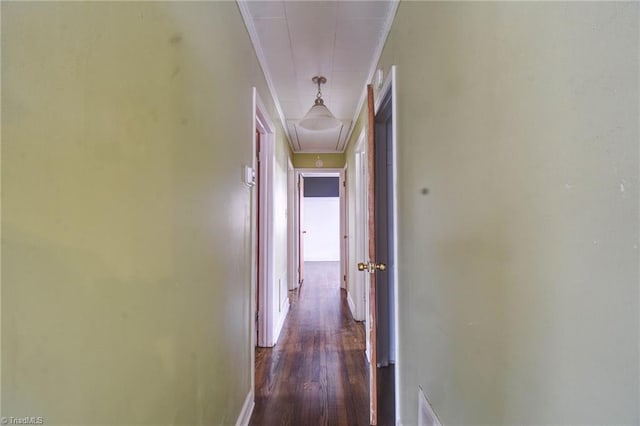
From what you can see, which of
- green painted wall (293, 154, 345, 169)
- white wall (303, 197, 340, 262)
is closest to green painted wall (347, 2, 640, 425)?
green painted wall (293, 154, 345, 169)

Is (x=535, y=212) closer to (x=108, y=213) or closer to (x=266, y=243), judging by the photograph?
(x=108, y=213)

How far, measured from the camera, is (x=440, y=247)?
1.12 metres

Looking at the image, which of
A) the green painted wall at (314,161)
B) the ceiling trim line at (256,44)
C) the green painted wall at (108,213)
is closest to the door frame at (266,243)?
the ceiling trim line at (256,44)

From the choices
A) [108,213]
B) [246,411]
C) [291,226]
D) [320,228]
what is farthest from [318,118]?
[320,228]

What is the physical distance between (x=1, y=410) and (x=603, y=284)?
0.99 metres

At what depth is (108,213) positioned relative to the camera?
67 cm

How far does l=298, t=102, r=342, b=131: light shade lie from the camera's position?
2559mm

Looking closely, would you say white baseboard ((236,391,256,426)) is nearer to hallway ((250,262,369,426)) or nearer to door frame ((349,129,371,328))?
hallway ((250,262,369,426))

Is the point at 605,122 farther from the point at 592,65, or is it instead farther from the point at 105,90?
the point at 105,90

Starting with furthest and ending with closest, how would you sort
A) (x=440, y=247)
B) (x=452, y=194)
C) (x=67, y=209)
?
1. (x=440, y=247)
2. (x=452, y=194)
3. (x=67, y=209)

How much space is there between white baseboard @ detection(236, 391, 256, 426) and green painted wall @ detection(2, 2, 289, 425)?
Result: 489 millimetres

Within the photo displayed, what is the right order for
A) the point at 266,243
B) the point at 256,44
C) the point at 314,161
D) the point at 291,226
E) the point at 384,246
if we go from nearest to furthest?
the point at 256,44 → the point at 384,246 → the point at 266,243 → the point at 291,226 → the point at 314,161

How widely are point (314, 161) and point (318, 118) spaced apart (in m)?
2.67

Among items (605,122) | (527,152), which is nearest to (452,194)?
(527,152)
